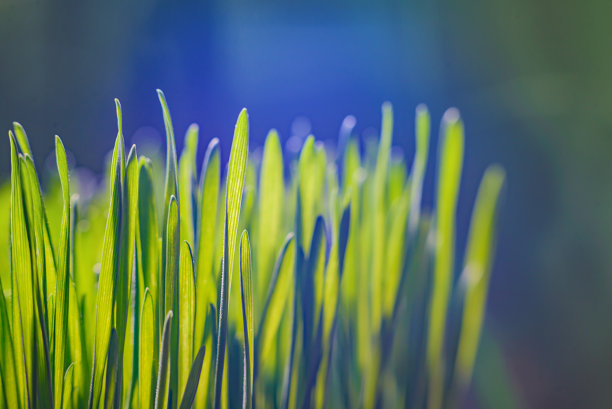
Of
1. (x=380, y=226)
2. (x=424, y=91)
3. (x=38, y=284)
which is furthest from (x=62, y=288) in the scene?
(x=424, y=91)

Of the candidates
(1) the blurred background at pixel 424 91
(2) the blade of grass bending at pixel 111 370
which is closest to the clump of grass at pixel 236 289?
(2) the blade of grass bending at pixel 111 370

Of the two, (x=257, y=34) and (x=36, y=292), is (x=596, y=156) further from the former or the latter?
(x=36, y=292)

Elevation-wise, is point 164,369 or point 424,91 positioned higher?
point 424,91

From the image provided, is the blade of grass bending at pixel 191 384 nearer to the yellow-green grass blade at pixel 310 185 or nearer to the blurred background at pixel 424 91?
the yellow-green grass blade at pixel 310 185

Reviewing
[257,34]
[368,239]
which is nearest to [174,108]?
[257,34]

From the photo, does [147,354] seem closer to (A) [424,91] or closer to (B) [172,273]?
(B) [172,273]

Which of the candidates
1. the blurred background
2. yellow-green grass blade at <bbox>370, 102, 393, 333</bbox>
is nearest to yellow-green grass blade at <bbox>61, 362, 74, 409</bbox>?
yellow-green grass blade at <bbox>370, 102, 393, 333</bbox>

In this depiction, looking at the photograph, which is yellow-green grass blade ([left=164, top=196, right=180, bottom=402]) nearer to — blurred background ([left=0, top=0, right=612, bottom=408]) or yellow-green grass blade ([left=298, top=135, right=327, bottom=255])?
yellow-green grass blade ([left=298, top=135, right=327, bottom=255])
